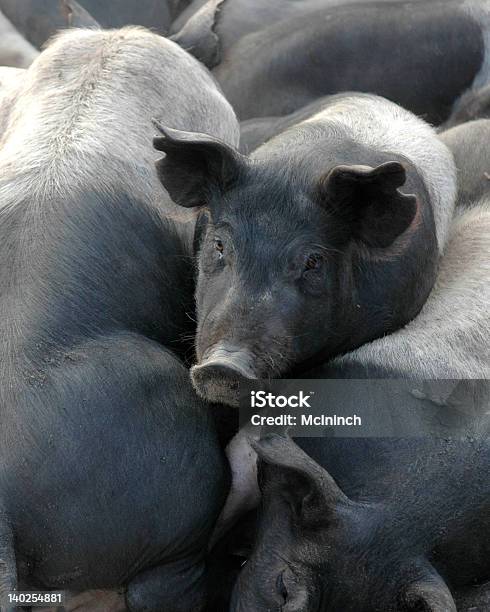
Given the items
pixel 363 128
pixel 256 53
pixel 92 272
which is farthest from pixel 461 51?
pixel 92 272

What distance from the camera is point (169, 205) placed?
3561 mm

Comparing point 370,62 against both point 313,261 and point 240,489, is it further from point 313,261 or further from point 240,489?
point 240,489

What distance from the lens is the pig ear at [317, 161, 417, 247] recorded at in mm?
2984

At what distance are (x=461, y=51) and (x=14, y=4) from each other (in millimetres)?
2445

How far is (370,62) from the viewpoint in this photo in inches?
223

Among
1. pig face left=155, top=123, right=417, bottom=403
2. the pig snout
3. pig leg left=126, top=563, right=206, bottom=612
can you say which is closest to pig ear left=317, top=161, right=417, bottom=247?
pig face left=155, top=123, right=417, bottom=403

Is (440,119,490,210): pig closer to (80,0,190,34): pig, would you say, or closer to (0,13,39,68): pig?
(80,0,190,34): pig

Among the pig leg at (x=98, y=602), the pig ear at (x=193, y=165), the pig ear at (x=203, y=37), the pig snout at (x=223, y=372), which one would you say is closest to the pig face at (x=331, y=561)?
the pig snout at (x=223, y=372)

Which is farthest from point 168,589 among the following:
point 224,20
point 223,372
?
point 224,20

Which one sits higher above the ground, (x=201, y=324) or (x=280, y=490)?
(x=201, y=324)

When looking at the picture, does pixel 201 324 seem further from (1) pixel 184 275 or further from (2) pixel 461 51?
(2) pixel 461 51

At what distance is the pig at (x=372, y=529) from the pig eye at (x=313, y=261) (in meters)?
0.47

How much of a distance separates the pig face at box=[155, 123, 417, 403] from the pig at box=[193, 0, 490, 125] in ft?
7.92

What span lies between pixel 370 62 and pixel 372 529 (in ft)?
10.6
